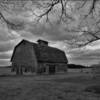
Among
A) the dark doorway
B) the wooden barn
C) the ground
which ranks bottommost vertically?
the ground

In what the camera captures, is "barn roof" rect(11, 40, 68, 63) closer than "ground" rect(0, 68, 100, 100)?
No

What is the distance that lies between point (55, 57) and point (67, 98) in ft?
83.1

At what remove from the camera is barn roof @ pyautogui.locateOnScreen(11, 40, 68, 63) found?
30.8m

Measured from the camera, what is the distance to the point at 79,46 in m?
13.0

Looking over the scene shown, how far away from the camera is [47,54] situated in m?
32.9

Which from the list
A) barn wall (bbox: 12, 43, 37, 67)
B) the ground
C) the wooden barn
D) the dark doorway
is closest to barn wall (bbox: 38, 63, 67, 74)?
the wooden barn

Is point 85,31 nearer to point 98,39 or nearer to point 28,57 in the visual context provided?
point 98,39

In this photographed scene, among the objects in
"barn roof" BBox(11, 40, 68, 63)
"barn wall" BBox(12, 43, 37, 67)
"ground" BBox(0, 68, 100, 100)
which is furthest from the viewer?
"barn roof" BBox(11, 40, 68, 63)

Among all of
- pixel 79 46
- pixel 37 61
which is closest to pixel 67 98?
pixel 79 46

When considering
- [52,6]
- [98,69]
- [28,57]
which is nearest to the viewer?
[52,6]

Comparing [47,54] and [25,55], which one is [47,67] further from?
[25,55]

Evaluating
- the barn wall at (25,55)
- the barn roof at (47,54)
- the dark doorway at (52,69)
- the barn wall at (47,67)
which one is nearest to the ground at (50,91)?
the barn wall at (25,55)

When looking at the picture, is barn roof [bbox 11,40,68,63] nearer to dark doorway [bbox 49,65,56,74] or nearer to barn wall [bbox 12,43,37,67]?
barn wall [bbox 12,43,37,67]

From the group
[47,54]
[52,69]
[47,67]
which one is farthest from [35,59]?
[52,69]
